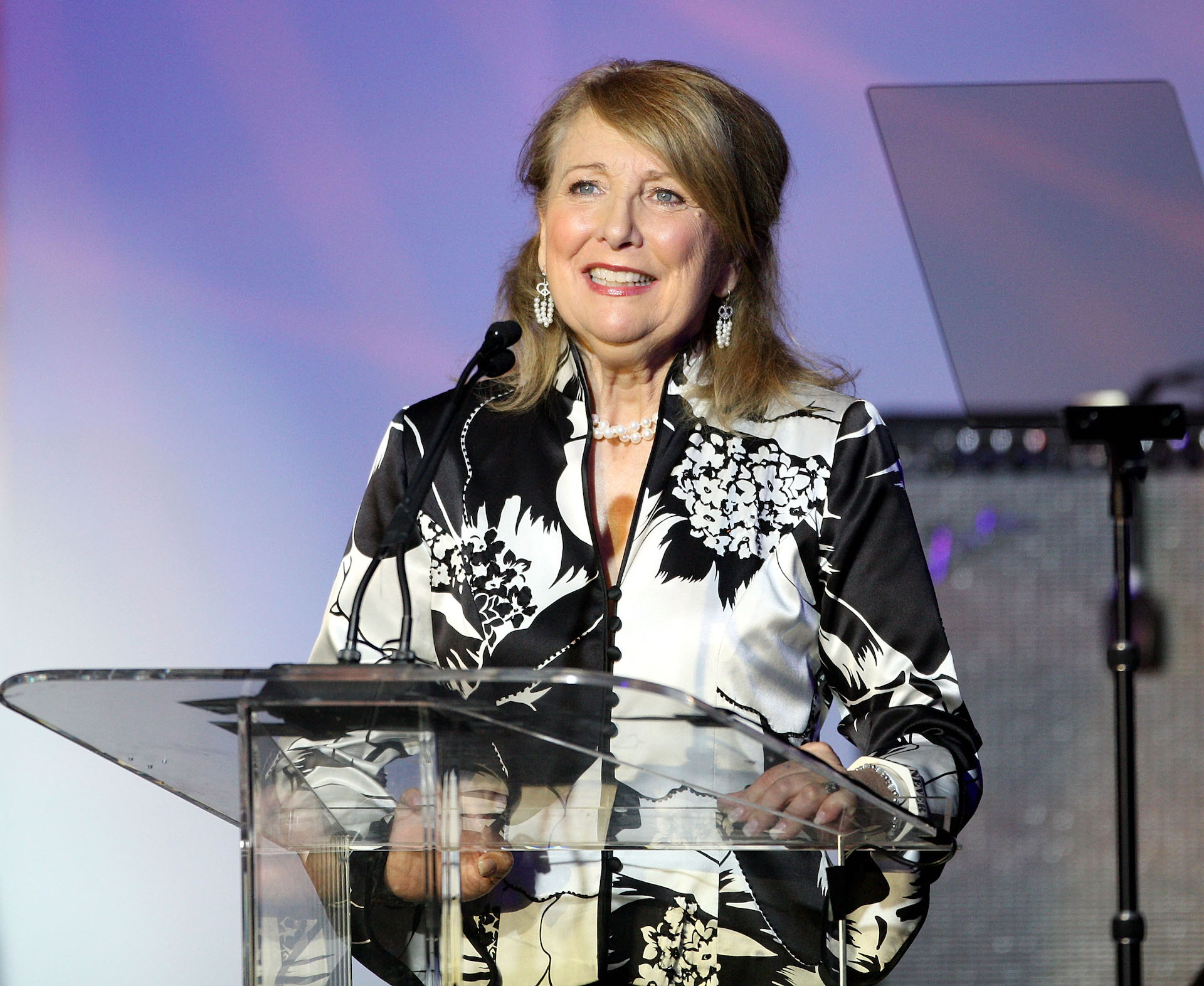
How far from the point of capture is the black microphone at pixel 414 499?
103cm

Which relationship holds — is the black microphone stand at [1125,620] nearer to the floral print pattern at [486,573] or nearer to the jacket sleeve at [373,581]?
the floral print pattern at [486,573]

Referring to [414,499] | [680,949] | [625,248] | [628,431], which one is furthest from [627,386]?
[680,949]

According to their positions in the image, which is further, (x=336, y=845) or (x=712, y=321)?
(x=712, y=321)

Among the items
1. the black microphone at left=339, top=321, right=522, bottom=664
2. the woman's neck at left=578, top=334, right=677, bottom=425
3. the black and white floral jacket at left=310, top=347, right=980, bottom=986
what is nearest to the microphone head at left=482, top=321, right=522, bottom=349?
the black microphone at left=339, top=321, right=522, bottom=664

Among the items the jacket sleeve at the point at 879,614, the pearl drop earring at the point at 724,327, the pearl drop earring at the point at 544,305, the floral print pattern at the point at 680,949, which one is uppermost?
the pearl drop earring at the point at 544,305

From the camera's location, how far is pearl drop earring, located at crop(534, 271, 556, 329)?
1.77 metres

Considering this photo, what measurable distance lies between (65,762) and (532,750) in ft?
6.50

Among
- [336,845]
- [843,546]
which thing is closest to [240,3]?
[843,546]

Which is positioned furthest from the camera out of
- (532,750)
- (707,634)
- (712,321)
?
(712,321)

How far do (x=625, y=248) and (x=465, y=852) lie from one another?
82cm

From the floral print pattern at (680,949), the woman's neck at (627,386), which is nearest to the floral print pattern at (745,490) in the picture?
the woman's neck at (627,386)

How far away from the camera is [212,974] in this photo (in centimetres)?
257

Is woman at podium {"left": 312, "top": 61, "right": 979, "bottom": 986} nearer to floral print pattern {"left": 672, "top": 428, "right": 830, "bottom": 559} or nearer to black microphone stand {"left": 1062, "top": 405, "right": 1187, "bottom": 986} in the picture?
floral print pattern {"left": 672, "top": 428, "right": 830, "bottom": 559}

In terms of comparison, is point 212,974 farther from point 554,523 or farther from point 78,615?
point 554,523
